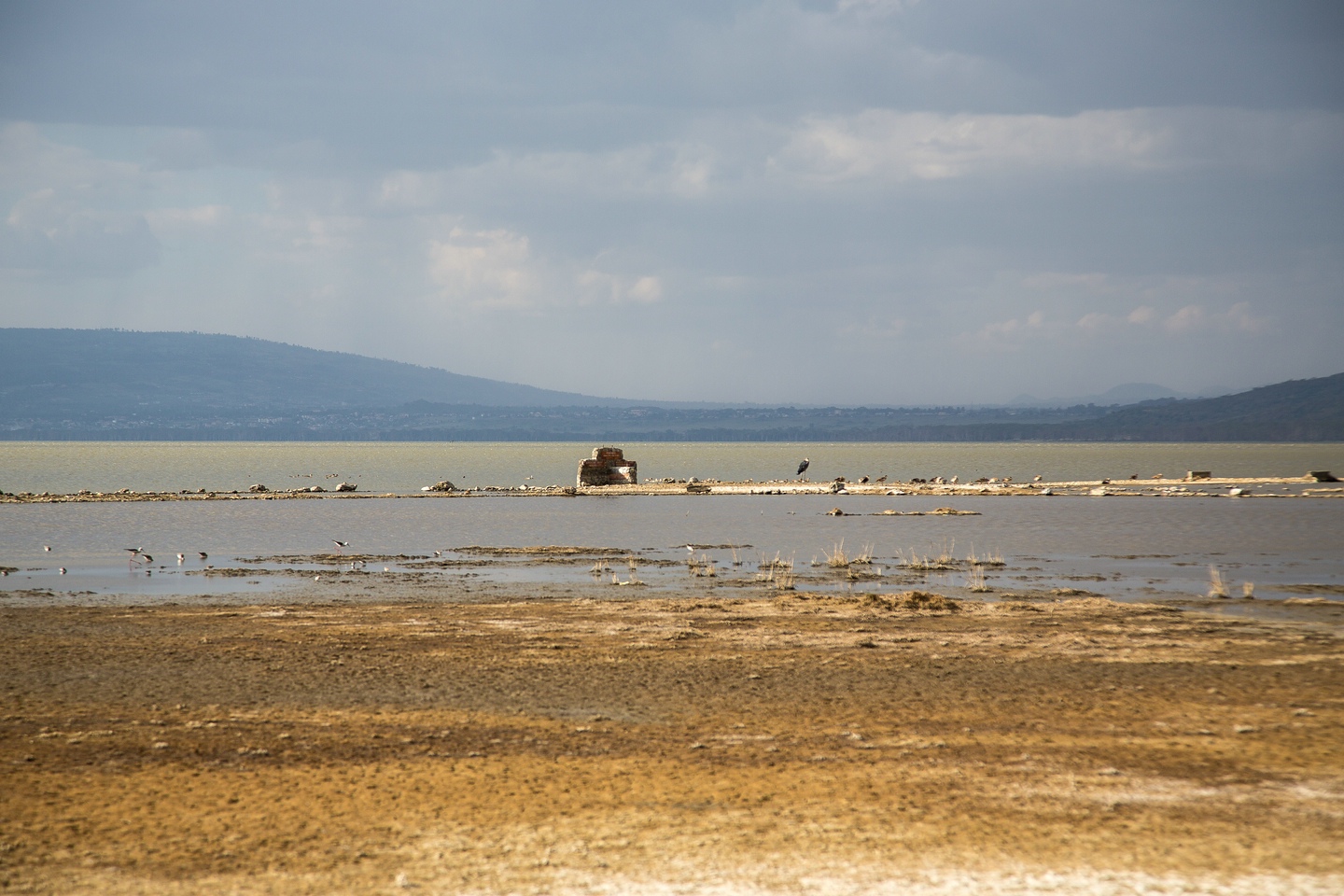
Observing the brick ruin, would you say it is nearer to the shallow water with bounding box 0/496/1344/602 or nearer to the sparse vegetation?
the shallow water with bounding box 0/496/1344/602

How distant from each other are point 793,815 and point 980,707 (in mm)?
4171

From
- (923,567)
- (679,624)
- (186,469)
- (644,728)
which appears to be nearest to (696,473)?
(186,469)

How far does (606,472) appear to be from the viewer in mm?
68125

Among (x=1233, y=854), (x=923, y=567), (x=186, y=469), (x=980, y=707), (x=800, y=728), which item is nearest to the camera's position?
(x=1233, y=854)

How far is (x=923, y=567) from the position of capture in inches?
1096

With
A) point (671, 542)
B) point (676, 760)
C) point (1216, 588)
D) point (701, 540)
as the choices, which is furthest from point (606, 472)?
point (676, 760)

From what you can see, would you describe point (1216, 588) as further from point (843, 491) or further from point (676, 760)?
point (843, 491)

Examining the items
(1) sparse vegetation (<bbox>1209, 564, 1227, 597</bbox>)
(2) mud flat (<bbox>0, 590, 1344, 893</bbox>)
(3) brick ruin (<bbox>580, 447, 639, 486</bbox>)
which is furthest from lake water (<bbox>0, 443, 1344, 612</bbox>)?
(2) mud flat (<bbox>0, 590, 1344, 893</bbox>)

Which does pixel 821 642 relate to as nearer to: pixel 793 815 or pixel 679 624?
pixel 679 624

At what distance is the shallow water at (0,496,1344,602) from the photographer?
2548cm

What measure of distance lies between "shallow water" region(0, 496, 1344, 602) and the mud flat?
23.0 feet

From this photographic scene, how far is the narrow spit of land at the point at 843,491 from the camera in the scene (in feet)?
191

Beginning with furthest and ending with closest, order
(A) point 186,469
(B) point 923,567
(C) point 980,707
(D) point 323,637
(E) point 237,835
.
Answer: (A) point 186,469 < (B) point 923,567 < (D) point 323,637 < (C) point 980,707 < (E) point 237,835

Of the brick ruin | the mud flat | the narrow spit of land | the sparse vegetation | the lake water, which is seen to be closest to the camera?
the mud flat
